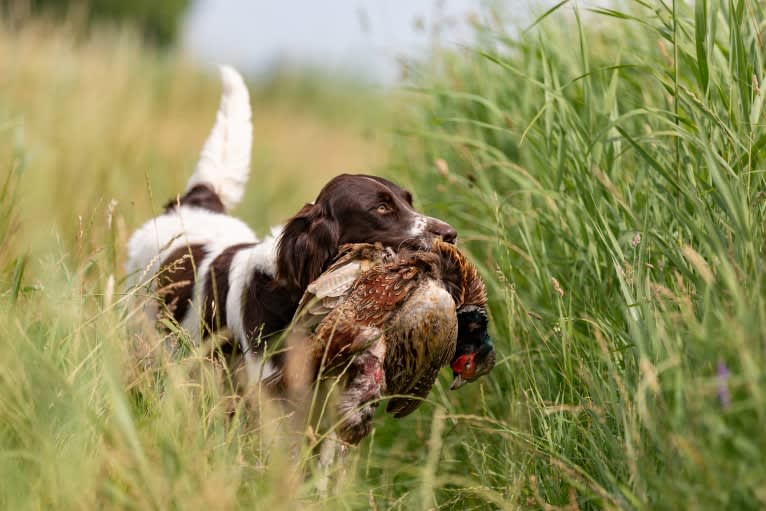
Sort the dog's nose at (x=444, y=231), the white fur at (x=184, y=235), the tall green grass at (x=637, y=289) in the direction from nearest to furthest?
the tall green grass at (x=637, y=289), the dog's nose at (x=444, y=231), the white fur at (x=184, y=235)

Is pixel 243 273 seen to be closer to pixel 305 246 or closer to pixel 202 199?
pixel 305 246

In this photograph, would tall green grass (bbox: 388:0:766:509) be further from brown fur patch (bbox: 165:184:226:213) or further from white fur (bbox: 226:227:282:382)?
brown fur patch (bbox: 165:184:226:213)

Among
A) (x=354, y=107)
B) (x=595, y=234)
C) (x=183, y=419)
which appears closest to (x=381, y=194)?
(x=595, y=234)

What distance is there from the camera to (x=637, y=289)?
228 cm

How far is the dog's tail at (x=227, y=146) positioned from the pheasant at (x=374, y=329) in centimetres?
195

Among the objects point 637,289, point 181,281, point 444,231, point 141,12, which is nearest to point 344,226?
point 444,231

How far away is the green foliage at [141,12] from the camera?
23.0 meters

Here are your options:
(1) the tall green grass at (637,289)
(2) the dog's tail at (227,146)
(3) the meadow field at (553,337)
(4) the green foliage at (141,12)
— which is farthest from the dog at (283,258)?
(4) the green foliage at (141,12)

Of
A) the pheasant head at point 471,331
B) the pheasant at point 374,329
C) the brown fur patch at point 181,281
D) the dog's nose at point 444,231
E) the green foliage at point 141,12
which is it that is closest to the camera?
the pheasant at point 374,329

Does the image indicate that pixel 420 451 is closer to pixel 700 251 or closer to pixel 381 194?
pixel 381 194

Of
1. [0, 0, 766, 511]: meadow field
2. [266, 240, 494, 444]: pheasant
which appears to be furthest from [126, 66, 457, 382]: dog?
[266, 240, 494, 444]: pheasant

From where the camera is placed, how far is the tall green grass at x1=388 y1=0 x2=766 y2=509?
1758 millimetres

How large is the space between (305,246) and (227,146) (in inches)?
59.5

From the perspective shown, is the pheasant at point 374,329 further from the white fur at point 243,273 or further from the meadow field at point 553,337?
the white fur at point 243,273
